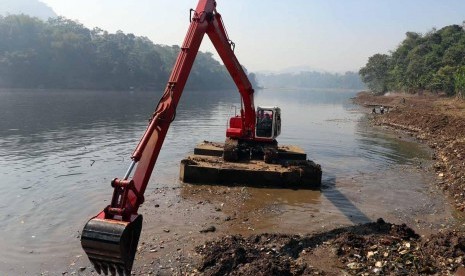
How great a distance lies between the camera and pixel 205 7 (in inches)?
545

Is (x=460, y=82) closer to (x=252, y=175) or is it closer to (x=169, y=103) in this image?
(x=252, y=175)

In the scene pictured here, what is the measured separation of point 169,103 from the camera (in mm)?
10312

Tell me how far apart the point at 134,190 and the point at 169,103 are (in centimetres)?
310

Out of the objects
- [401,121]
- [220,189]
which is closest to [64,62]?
[401,121]

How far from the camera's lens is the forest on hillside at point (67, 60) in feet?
343

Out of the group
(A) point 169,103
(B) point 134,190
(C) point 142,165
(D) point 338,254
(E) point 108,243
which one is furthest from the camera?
(A) point 169,103

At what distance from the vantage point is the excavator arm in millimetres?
7016

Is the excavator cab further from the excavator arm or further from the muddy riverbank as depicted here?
the excavator arm

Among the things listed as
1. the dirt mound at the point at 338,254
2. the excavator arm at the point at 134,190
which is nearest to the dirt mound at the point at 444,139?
the dirt mound at the point at 338,254

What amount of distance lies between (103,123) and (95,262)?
35027 mm

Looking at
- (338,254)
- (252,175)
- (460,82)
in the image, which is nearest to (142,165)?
(338,254)

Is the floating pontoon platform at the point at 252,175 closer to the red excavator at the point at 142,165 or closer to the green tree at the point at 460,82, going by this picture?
the red excavator at the point at 142,165

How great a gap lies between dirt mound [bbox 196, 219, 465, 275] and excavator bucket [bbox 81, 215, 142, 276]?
2475mm

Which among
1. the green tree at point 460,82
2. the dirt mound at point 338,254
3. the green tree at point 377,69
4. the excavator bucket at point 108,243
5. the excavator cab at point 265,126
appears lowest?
the dirt mound at point 338,254
